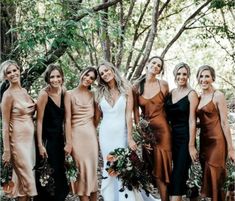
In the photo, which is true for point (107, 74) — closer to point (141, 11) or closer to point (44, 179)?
point (44, 179)

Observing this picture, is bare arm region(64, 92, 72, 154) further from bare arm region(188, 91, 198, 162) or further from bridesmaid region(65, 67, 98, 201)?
bare arm region(188, 91, 198, 162)

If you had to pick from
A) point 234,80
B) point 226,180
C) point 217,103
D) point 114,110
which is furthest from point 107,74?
point 234,80

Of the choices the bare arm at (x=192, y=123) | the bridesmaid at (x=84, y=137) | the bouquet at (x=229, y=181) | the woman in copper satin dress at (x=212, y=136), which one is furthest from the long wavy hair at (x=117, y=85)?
the bouquet at (x=229, y=181)

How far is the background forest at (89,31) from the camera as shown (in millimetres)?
5614

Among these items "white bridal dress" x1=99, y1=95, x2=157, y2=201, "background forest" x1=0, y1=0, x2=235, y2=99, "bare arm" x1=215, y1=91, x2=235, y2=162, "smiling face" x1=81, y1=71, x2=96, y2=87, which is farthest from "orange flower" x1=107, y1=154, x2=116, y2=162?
"background forest" x1=0, y1=0, x2=235, y2=99

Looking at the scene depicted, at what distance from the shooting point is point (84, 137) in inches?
196

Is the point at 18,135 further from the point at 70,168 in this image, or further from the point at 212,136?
the point at 212,136

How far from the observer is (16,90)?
4.66 metres

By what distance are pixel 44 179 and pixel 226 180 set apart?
197 cm

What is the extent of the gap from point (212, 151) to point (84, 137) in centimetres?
142

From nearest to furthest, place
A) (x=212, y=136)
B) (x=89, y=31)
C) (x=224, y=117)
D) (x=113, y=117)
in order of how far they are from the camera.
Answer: (x=224, y=117)
(x=212, y=136)
(x=113, y=117)
(x=89, y=31)

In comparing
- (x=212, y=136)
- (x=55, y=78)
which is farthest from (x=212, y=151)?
(x=55, y=78)

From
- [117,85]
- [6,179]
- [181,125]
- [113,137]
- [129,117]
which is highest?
[117,85]

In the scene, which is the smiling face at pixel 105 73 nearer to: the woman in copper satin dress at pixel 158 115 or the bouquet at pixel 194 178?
the woman in copper satin dress at pixel 158 115
